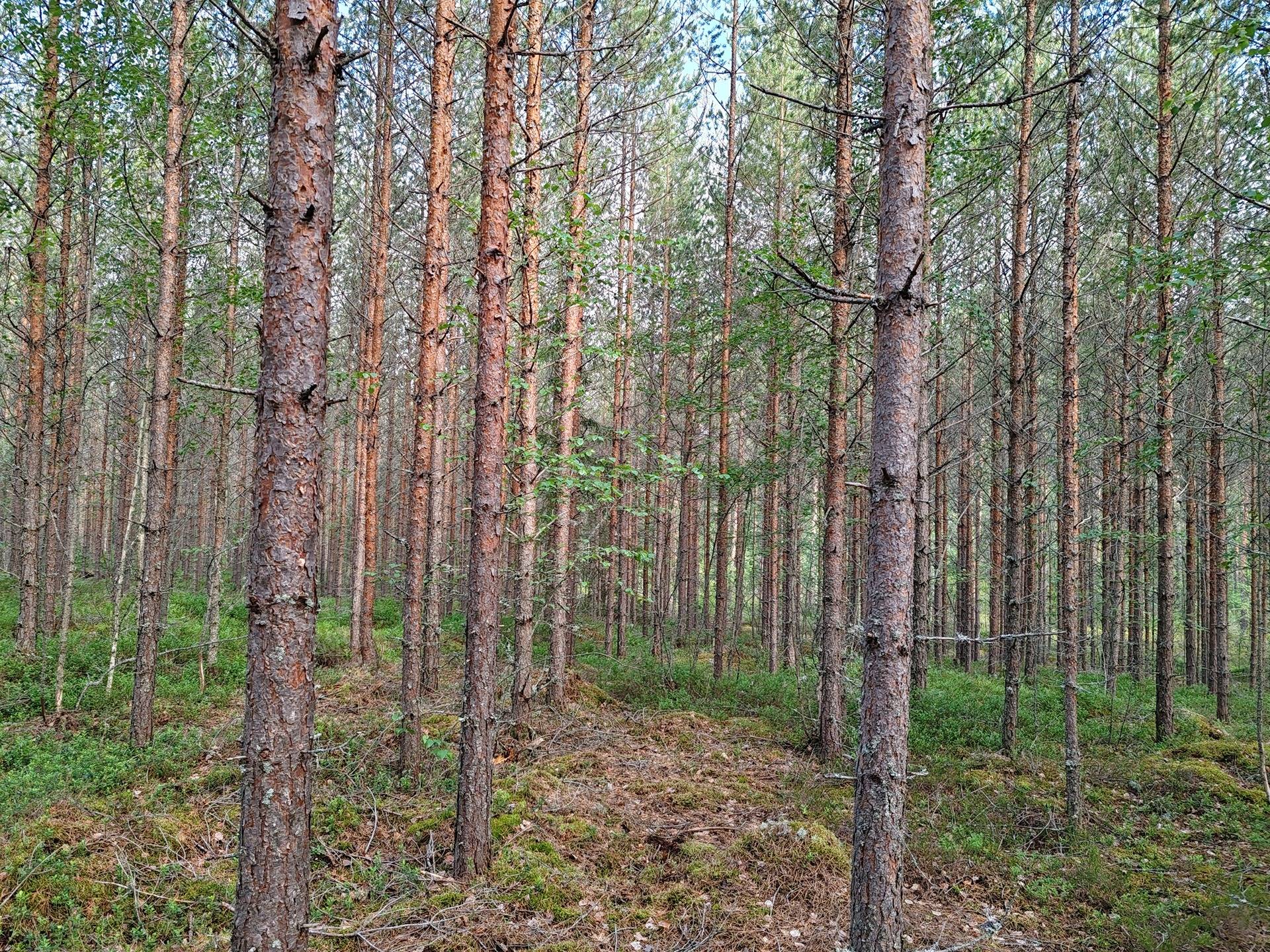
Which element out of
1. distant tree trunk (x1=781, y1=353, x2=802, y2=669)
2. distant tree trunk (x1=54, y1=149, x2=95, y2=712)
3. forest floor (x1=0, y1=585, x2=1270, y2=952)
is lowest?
forest floor (x1=0, y1=585, x2=1270, y2=952)

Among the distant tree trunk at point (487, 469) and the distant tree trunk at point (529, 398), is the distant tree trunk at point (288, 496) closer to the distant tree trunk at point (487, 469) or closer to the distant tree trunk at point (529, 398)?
the distant tree trunk at point (487, 469)

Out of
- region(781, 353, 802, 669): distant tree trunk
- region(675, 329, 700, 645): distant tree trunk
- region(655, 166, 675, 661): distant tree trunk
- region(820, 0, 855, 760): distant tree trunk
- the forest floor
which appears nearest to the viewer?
the forest floor

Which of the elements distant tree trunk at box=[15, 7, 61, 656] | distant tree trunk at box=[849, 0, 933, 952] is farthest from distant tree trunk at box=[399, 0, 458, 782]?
distant tree trunk at box=[15, 7, 61, 656]

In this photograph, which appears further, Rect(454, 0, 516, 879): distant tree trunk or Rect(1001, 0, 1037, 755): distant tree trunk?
Rect(1001, 0, 1037, 755): distant tree trunk

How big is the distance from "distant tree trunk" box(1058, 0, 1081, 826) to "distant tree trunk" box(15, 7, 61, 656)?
489 inches

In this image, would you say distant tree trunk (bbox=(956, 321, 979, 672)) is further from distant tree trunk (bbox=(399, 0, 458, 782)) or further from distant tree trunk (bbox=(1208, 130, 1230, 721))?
distant tree trunk (bbox=(399, 0, 458, 782))

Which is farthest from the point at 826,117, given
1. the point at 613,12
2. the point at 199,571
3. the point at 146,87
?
the point at 199,571

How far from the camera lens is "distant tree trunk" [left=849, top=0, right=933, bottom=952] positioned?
123 inches

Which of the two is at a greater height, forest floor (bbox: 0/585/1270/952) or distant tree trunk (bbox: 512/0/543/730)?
distant tree trunk (bbox: 512/0/543/730)

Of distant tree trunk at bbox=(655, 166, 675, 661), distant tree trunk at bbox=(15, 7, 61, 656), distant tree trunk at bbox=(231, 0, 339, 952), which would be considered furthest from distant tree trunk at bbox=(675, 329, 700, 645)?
distant tree trunk at bbox=(231, 0, 339, 952)

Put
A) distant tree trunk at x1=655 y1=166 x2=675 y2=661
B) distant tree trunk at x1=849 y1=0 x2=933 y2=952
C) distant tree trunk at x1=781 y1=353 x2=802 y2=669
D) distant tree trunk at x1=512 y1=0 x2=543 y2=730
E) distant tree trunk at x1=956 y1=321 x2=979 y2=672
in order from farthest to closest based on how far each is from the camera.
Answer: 1. distant tree trunk at x1=956 y1=321 x2=979 y2=672
2. distant tree trunk at x1=655 y1=166 x2=675 y2=661
3. distant tree trunk at x1=781 y1=353 x2=802 y2=669
4. distant tree trunk at x1=512 y1=0 x2=543 y2=730
5. distant tree trunk at x1=849 y1=0 x2=933 y2=952

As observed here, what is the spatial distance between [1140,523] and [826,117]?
1303 centimetres

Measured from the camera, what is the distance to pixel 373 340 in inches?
420

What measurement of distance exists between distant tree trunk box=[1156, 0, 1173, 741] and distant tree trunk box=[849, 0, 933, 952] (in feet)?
21.1
